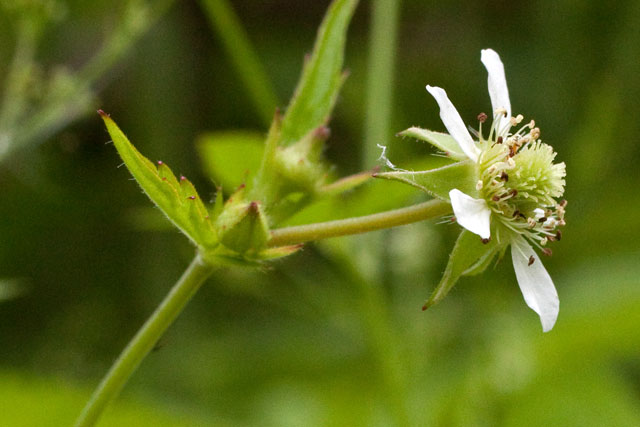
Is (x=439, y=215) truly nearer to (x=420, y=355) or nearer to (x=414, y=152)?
(x=420, y=355)

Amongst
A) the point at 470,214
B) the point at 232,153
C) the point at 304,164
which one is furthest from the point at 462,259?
the point at 232,153

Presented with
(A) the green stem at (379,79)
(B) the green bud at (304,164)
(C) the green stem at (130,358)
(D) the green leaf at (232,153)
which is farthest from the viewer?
(A) the green stem at (379,79)

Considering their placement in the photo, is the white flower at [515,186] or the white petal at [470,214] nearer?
the white petal at [470,214]

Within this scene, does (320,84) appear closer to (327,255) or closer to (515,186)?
(515,186)

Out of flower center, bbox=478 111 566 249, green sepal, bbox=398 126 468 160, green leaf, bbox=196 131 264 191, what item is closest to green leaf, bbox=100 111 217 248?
green sepal, bbox=398 126 468 160

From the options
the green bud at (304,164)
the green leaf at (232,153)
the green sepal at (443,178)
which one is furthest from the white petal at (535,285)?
the green leaf at (232,153)

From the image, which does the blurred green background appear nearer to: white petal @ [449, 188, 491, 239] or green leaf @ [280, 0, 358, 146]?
green leaf @ [280, 0, 358, 146]

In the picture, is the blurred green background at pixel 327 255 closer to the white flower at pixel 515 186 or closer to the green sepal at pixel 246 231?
the white flower at pixel 515 186
